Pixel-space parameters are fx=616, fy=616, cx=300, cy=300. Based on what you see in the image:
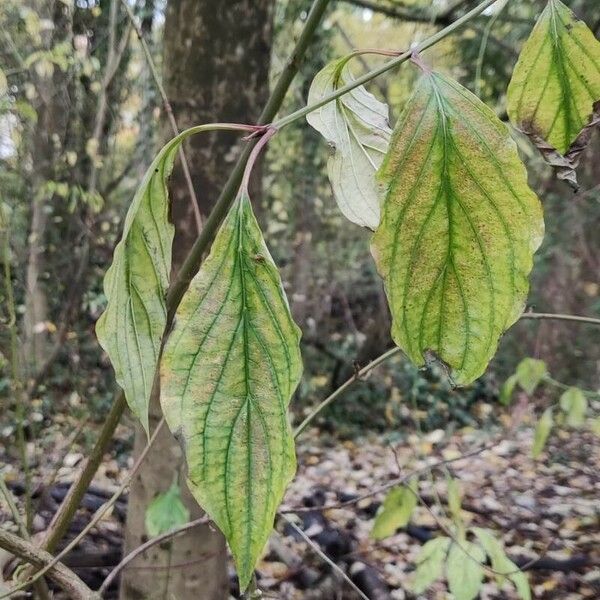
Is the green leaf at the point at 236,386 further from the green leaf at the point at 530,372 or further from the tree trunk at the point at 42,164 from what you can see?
the tree trunk at the point at 42,164

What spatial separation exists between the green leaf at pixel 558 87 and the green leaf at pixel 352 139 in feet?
0.31

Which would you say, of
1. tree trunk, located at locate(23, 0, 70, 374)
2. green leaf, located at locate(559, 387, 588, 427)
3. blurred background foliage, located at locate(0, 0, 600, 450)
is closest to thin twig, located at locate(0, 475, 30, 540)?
green leaf, located at locate(559, 387, 588, 427)

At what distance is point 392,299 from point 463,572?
0.83 m

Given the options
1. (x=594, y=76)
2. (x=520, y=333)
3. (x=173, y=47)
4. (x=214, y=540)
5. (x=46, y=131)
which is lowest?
(x=214, y=540)

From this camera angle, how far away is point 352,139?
1.34 ft

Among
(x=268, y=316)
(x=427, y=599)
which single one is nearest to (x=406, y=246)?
(x=268, y=316)

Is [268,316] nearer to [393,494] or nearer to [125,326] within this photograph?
[125,326]

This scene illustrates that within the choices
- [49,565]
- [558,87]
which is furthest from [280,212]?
[558,87]

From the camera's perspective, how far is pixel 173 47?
1.03 metres

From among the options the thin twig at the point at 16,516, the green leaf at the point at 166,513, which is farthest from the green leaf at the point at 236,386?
the green leaf at the point at 166,513

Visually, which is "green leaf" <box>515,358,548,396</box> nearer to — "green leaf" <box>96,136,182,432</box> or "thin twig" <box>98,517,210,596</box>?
"thin twig" <box>98,517,210,596</box>

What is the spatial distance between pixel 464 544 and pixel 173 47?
3.12ft

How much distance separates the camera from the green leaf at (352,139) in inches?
15.0

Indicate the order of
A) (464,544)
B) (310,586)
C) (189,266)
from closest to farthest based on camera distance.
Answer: (189,266)
(464,544)
(310,586)
